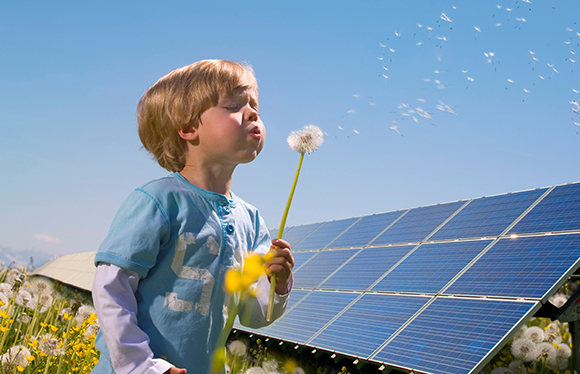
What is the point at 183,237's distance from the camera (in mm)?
1875

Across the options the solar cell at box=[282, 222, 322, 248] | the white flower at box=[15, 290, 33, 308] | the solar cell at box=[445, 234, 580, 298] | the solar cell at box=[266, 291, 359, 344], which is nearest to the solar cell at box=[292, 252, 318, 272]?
the solar cell at box=[282, 222, 322, 248]

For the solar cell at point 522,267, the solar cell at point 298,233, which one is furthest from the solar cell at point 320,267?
the solar cell at point 522,267

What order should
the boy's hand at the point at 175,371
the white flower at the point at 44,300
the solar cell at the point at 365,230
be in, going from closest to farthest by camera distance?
the boy's hand at the point at 175,371 → the white flower at the point at 44,300 → the solar cell at the point at 365,230

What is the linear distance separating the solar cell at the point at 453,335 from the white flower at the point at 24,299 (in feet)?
11.7

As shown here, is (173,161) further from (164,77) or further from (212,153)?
(164,77)

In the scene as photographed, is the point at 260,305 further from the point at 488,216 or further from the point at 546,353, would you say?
the point at 488,216

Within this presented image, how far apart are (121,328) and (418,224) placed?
7.10m

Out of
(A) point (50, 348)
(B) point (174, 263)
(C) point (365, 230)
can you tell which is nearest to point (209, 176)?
(B) point (174, 263)

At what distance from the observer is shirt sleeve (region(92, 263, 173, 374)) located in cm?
166

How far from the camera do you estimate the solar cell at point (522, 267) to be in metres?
4.76

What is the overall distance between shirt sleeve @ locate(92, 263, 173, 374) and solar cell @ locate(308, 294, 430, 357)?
364 cm

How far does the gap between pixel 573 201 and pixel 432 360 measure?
3.26 meters

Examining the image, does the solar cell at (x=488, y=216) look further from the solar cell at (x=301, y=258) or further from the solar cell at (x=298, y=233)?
the solar cell at (x=298, y=233)

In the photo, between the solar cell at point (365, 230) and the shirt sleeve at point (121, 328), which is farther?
the solar cell at point (365, 230)
